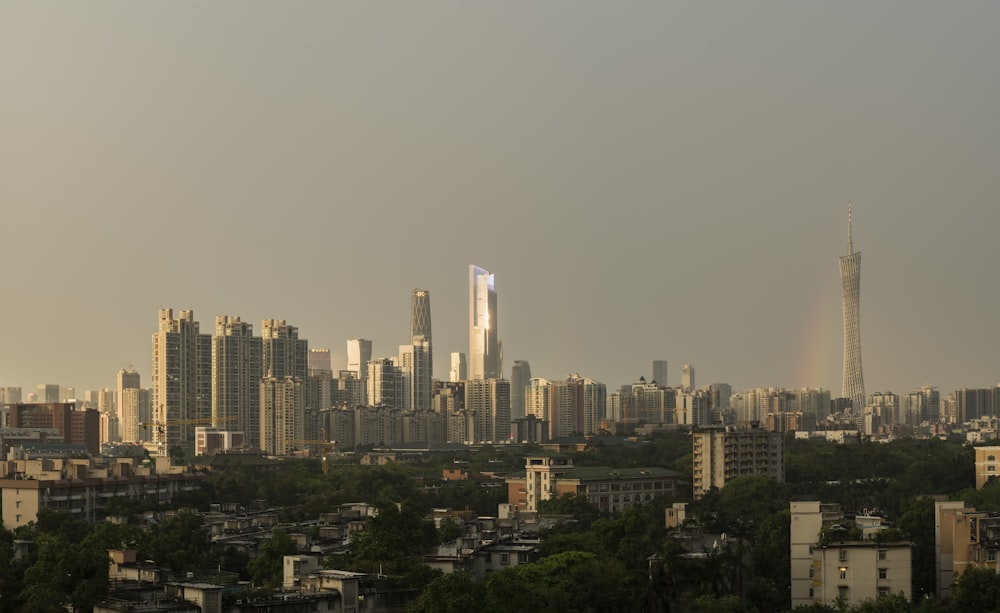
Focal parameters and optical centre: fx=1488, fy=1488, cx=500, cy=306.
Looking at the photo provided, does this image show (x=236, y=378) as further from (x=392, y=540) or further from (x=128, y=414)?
(x=392, y=540)

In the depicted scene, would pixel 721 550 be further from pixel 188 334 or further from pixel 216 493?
pixel 188 334

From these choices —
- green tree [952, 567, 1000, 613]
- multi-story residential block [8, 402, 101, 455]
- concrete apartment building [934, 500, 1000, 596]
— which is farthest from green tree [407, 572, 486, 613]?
multi-story residential block [8, 402, 101, 455]

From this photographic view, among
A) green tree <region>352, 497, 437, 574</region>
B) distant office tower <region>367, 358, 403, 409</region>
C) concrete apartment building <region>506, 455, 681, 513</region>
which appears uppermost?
distant office tower <region>367, 358, 403, 409</region>

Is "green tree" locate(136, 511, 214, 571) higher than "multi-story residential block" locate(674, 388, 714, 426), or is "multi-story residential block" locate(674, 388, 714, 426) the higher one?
"multi-story residential block" locate(674, 388, 714, 426)

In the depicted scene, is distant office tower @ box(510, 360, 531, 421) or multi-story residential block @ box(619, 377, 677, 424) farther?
distant office tower @ box(510, 360, 531, 421)

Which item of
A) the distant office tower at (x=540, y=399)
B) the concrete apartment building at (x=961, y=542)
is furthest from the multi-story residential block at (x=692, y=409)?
the concrete apartment building at (x=961, y=542)

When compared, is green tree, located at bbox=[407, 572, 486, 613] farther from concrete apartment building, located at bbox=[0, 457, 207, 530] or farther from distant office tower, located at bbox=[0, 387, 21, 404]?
distant office tower, located at bbox=[0, 387, 21, 404]
